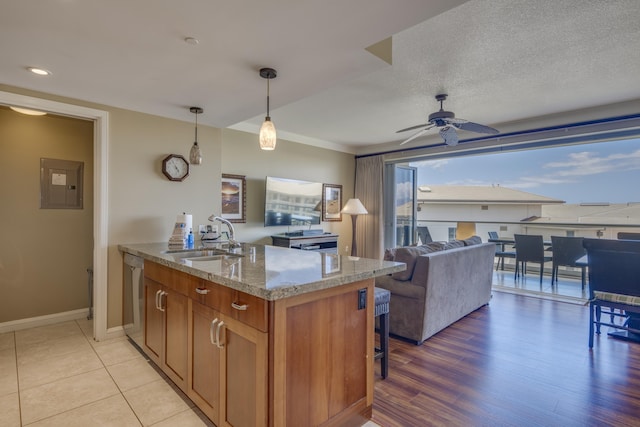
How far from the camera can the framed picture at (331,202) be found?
591cm

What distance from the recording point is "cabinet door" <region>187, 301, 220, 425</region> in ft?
5.42

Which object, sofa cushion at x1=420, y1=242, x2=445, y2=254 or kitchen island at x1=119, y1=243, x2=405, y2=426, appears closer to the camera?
kitchen island at x1=119, y1=243, x2=405, y2=426

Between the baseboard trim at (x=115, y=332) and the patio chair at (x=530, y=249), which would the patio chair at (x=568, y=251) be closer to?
the patio chair at (x=530, y=249)

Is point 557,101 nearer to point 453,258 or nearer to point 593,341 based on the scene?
point 453,258

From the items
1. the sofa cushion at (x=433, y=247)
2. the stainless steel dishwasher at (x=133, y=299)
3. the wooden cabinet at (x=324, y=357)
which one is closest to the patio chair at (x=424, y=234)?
the sofa cushion at (x=433, y=247)

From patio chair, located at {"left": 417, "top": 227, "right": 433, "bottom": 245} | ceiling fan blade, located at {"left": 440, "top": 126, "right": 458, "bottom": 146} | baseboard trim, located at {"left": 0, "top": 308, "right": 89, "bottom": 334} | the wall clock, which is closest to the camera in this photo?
baseboard trim, located at {"left": 0, "top": 308, "right": 89, "bottom": 334}

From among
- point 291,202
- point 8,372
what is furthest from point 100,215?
point 291,202

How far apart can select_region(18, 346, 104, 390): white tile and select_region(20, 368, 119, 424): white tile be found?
0.28 feet

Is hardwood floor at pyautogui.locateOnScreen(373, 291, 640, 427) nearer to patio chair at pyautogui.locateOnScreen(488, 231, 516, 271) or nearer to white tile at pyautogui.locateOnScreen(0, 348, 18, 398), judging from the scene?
patio chair at pyautogui.locateOnScreen(488, 231, 516, 271)

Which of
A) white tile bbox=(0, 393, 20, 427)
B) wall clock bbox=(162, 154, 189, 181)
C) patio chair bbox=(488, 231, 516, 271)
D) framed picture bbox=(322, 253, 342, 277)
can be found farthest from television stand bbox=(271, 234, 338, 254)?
→ white tile bbox=(0, 393, 20, 427)

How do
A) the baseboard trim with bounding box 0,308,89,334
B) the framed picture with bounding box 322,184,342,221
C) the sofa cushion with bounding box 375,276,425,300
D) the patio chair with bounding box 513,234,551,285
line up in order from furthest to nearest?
the framed picture with bounding box 322,184,342,221 < the patio chair with bounding box 513,234,551,285 < the baseboard trim with bounding box 0,308,89,334 < the sofa cushion with bounding box 375,276,425,300

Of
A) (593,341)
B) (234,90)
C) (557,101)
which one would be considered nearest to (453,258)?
(593,341)

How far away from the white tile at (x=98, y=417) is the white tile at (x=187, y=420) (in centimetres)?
16

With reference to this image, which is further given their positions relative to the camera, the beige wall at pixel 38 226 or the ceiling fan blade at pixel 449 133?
the ceiling fan blade at pixel 449 133
